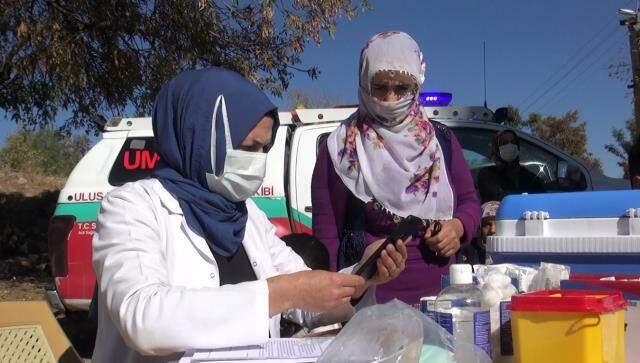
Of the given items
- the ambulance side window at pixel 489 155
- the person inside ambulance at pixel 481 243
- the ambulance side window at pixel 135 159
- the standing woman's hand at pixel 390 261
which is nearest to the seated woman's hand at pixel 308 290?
the standing woman's hand at pixel 390 261

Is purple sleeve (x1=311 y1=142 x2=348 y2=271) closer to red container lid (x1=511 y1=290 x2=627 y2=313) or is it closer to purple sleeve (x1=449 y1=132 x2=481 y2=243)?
purple sleeve (x1=449 y1=132 x2=481 y2=243)

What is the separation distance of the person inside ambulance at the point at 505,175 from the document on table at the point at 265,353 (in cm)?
322

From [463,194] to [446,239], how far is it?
29cm

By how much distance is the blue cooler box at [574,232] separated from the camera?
Answer: 1.87 meters

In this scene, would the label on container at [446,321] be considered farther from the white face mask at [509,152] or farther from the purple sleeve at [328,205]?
the white face mask at [509,152]

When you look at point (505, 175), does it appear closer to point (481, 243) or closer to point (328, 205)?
point (481, 243)

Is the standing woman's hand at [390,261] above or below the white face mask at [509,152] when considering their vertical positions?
below

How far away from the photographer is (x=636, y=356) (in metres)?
1.38

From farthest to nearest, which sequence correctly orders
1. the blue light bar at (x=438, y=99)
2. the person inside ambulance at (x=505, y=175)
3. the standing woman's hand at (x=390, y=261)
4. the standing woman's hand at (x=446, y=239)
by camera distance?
the blue light bar at (x=438, y=99) → the person inside ambulance at (x=505, y=175) → the standing woman's hand at (x=446, y=239) → the standing woman's hand at (x=390, y=261)

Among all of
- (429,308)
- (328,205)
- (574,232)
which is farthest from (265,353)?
(328,205)

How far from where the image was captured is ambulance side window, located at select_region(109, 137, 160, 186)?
17.3 feet

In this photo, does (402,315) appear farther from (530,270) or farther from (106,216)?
(106,216)

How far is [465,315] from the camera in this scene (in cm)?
143

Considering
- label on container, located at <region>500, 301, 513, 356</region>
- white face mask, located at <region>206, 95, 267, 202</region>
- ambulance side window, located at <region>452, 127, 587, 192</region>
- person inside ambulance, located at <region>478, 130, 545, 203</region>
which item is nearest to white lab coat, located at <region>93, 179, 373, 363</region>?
white face mask, located at <region>206, 95, 267, 202</region>
